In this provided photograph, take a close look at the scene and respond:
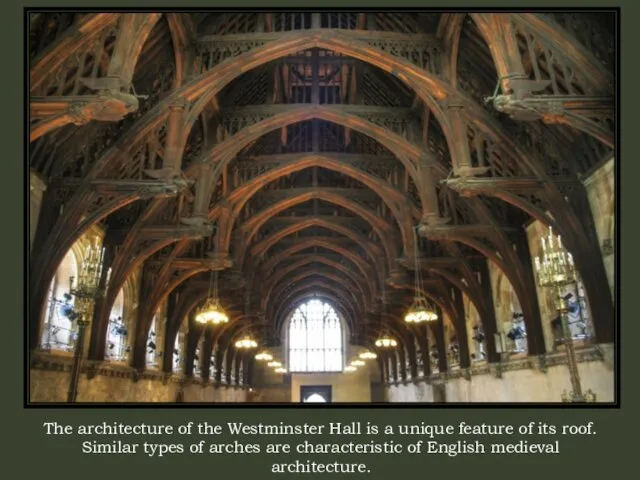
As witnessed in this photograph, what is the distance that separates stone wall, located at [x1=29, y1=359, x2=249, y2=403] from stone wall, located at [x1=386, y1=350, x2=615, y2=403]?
11639 millimetres

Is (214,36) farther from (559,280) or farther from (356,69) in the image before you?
(559,280)

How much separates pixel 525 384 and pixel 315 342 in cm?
3090

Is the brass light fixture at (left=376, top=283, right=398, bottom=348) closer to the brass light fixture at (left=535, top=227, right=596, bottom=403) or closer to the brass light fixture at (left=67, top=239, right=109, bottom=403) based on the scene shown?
the brass light fixture at (left=535, top=227, right=596, bottom=403)

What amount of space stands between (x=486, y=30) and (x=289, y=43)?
Answer: 5.03 m

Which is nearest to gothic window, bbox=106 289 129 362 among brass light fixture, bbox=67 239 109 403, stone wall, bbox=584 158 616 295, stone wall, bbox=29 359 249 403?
stone wall, bbox=29 359 249 403

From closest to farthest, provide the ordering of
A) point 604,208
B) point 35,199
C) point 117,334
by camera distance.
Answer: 1. point 604,208
2. point 35,199
3. point 117,334

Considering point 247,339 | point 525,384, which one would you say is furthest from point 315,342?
point 525,384

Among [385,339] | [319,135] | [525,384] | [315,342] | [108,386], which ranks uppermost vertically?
[319,135]

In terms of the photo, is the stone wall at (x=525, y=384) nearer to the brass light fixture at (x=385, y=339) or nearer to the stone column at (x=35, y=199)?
the brass light fixture at (x=385, y=339)

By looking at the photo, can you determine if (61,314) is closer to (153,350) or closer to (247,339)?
(153,350)

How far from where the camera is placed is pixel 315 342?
4462 cm

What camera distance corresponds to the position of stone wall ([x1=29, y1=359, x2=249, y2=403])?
11.7 meters

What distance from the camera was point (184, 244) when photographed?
57.3 ft
